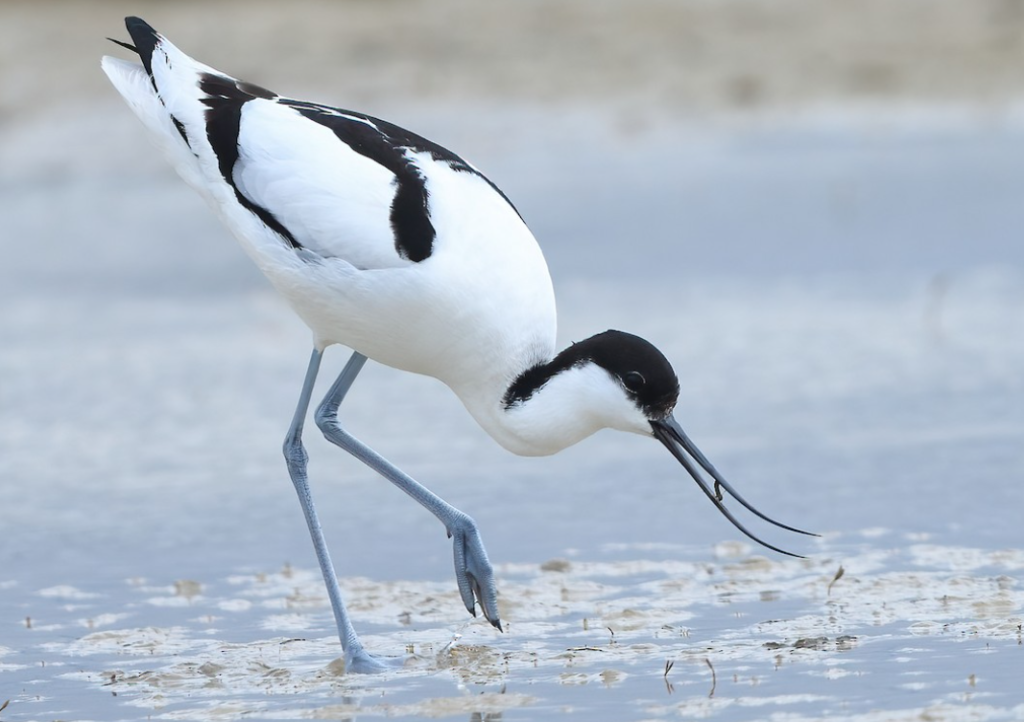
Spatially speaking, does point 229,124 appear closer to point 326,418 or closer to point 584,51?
point 326,418

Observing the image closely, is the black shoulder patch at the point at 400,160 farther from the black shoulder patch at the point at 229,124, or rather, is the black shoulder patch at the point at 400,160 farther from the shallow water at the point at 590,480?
the shallow water at the point at 590,480

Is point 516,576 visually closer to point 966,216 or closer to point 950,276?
point 950,276

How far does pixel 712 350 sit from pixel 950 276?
4.78 ft

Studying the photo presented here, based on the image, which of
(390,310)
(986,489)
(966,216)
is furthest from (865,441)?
(966,216)

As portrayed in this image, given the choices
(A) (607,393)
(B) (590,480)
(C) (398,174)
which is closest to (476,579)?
(A) (607,393)

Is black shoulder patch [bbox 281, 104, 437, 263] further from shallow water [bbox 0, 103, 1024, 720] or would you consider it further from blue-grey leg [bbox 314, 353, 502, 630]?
shallow water [bbox 0, 103, 1024, 720]

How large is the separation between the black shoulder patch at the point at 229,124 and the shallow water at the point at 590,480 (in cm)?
98

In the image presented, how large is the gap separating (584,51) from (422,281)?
29.0 feet

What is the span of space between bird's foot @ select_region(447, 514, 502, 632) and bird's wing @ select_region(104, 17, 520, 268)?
0.74 m

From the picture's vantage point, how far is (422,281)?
13.1ft

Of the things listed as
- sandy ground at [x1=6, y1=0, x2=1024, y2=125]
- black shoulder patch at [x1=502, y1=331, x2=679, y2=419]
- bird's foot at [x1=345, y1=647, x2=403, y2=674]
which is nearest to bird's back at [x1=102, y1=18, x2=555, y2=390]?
black shoulder patch at [x1=502, y1=331, x2=679, y2=419]

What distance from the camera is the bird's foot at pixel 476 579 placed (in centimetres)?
417

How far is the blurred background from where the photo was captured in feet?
16.6

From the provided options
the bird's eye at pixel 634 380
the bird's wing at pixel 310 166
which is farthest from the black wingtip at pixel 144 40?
the bird's eye at pixel 634 380
